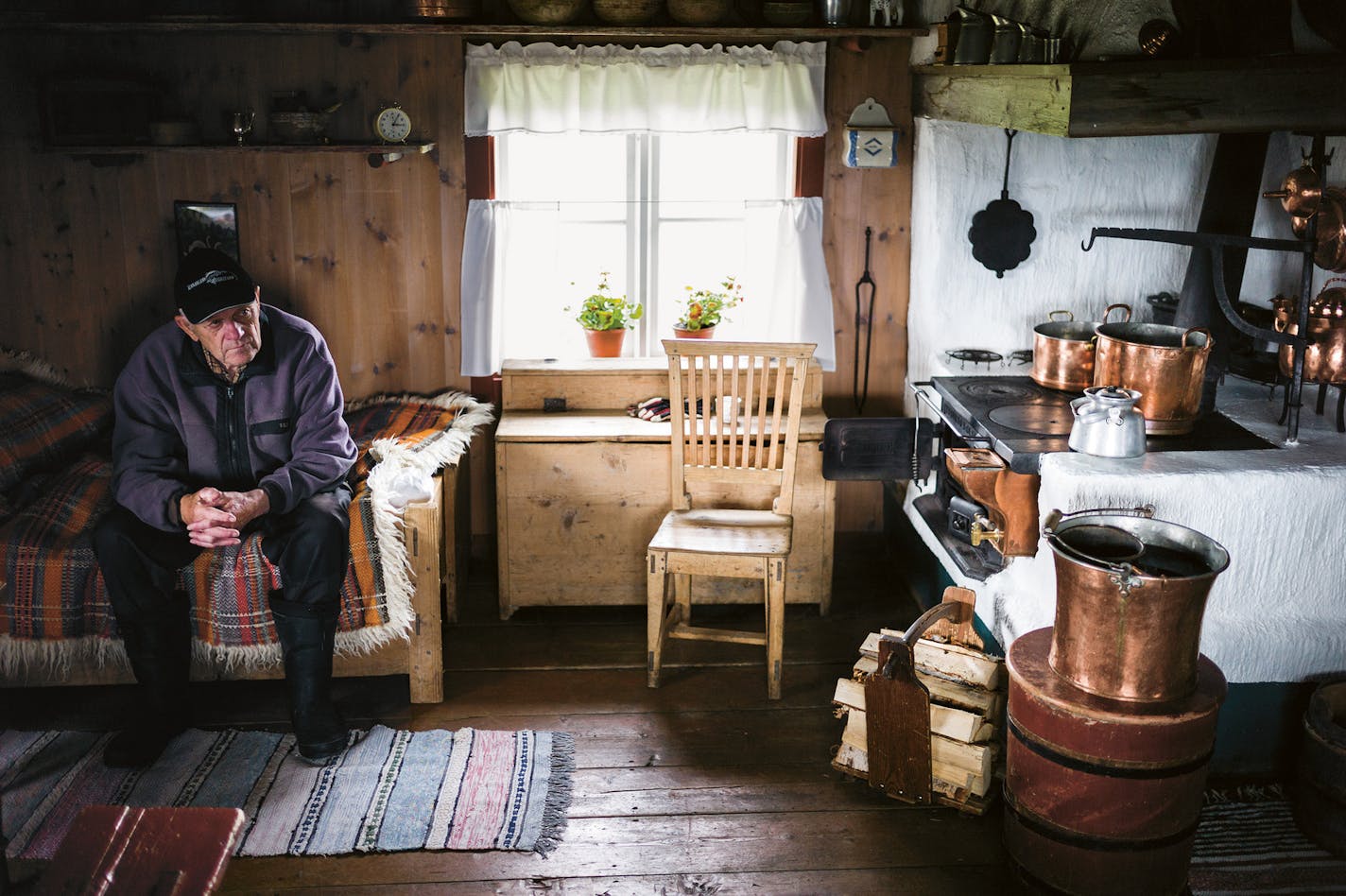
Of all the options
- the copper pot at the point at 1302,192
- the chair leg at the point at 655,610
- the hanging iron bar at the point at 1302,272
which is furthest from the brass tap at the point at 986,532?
the copper pot at the point at 1302,192

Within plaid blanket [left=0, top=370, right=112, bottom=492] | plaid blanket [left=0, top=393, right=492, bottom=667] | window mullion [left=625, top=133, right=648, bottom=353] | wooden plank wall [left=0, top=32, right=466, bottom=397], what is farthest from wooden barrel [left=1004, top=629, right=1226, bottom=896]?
plaid blanket [left=0, top=370, right=112, bottom=492]

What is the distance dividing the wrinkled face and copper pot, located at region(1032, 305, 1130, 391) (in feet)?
7.40

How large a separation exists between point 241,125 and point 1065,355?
276 centimetres

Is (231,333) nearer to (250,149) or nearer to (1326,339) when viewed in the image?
(250,149)

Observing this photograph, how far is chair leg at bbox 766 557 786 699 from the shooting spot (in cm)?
358

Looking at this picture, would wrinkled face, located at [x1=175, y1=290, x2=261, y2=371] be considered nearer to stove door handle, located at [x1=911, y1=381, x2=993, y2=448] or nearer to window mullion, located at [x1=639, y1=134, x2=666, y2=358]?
window mullion, located at [x1=639, y1=134, x2=666, y2=358]

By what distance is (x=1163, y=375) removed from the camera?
3.07 meters

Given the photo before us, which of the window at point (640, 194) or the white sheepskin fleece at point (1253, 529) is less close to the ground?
the window at point (640, 194)

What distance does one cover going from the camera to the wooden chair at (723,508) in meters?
3.60

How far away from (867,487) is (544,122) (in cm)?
184

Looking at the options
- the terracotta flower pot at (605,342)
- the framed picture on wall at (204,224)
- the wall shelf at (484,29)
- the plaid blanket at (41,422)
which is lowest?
the plaid blanket at (41,422)

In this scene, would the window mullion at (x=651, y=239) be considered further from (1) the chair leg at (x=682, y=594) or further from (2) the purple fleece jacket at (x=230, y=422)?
(2) the purple fleece jacket at (x=230, y=422)

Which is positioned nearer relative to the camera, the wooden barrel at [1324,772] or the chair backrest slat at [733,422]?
the wooden barrel at [1324,772]

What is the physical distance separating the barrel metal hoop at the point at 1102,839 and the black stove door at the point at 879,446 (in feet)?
4.14
